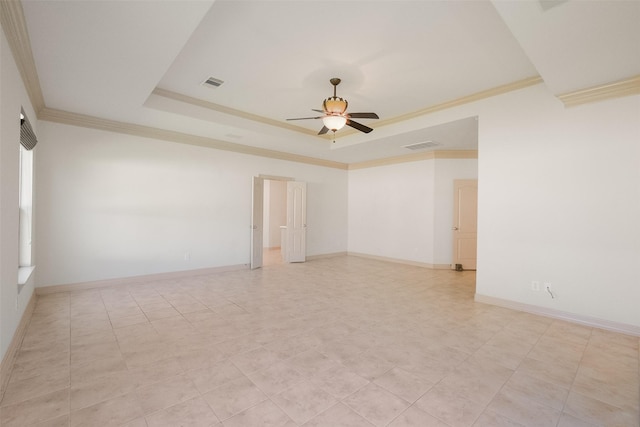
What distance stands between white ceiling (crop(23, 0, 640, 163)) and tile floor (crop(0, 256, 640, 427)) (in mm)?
2812

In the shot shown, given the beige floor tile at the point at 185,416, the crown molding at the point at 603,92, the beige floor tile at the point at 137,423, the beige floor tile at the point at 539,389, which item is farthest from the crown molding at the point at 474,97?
the beige floor tile at the point at 137,423

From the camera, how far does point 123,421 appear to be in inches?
68.5

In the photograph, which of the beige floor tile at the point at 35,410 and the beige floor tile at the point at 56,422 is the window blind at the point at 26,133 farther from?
the beige floor tile at the point at 56,422

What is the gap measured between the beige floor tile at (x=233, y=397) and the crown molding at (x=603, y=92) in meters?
4.54

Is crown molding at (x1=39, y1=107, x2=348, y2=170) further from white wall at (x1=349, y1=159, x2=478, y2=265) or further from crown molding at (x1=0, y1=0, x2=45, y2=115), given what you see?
white wall at (x1=349, y1=159, x2=478, y2=265)

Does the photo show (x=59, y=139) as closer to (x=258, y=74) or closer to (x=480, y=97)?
(x=258, y=74)

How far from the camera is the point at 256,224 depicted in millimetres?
6469

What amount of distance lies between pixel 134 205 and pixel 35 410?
380 cm

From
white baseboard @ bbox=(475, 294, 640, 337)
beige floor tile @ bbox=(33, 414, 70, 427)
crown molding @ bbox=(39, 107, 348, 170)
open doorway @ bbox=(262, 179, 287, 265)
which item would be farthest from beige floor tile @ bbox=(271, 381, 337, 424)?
open doorway @ bbox=(262, 179, 287, 265)

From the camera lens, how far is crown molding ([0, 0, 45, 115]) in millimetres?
2047

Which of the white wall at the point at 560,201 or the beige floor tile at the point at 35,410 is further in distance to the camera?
the white wall at the point at 560,201

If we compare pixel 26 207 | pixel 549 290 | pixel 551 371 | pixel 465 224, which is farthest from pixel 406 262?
pixel 26 207

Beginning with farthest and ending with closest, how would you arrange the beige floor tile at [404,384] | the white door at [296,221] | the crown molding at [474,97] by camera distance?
the white door at [296,221] < the crown molding at [474,97] < the beige floor tile at [404,384]

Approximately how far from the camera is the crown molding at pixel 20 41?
2047 millimetres
